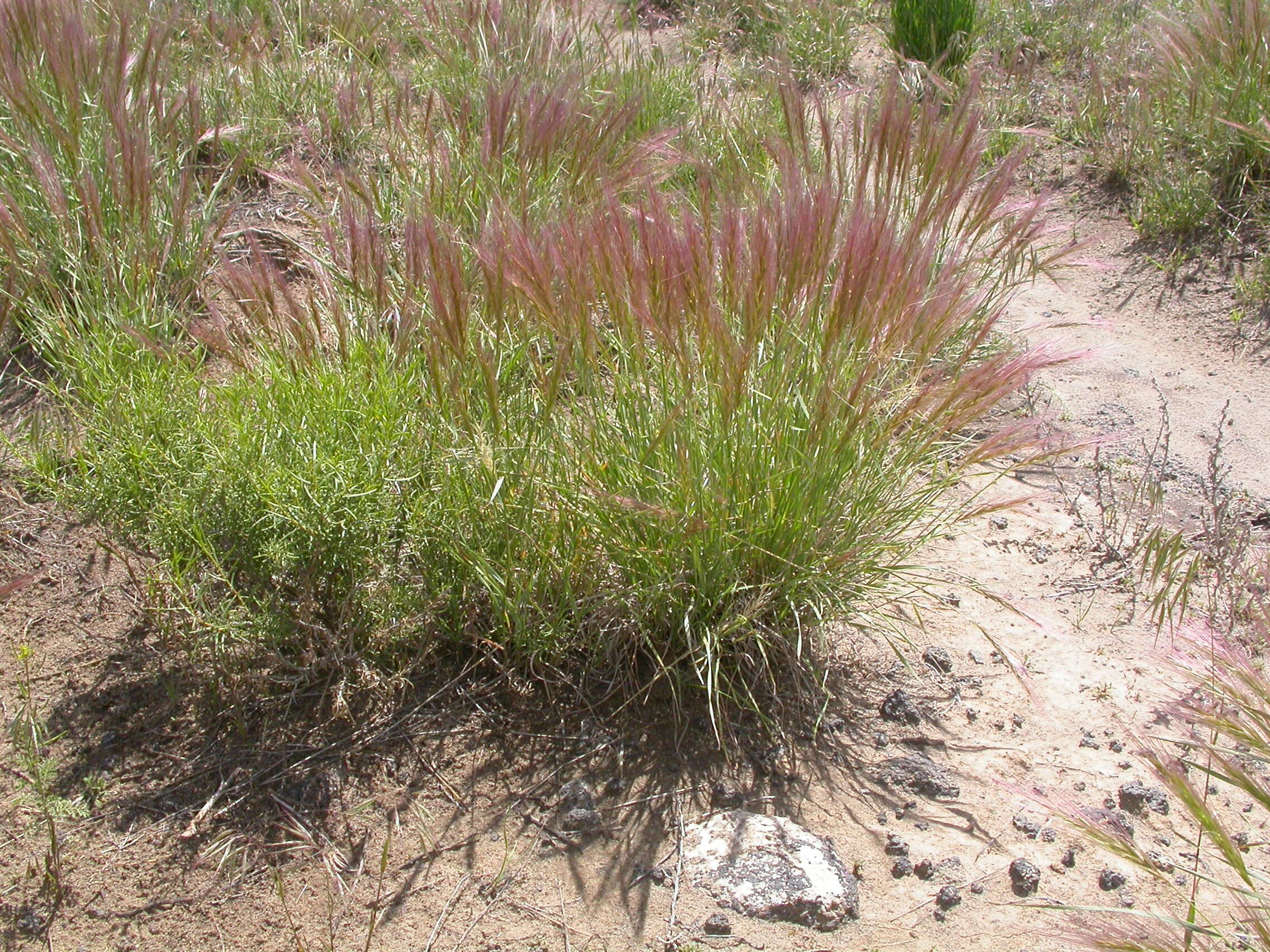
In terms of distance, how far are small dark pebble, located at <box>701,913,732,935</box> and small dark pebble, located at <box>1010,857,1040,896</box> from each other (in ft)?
1.88

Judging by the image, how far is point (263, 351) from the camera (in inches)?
110

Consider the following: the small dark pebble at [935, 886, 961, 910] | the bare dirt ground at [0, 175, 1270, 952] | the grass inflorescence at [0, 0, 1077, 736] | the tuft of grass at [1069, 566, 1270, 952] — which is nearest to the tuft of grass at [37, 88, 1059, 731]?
the grass inflorescence at [0, 0, 1077, 736]

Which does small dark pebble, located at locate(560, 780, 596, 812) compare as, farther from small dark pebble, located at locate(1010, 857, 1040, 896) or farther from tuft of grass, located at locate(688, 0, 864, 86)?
tuft of grass, located at locate(688, 0, 864, 86)

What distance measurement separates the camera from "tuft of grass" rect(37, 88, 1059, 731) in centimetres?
236

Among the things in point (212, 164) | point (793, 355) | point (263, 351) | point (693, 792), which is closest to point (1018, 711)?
point (693, 792)

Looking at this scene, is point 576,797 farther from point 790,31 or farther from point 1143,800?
point 790,31

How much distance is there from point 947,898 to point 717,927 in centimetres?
46

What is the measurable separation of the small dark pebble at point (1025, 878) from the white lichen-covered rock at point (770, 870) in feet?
1.02

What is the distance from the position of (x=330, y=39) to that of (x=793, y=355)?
347 cm

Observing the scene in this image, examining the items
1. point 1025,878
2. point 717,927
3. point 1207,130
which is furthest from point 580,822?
point 1207,130

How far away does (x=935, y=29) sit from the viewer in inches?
226

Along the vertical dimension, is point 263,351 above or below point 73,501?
above

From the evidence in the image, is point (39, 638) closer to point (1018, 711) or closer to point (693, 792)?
point (693, 792)

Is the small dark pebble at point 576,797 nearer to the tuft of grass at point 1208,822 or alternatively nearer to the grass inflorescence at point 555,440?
the grass inflorescence at point 555,440
